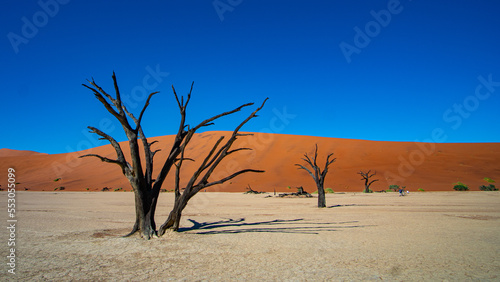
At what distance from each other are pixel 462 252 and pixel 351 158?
46.6 m

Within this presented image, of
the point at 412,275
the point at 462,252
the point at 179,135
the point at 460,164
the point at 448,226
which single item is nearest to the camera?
the point at 412,275

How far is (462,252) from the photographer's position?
547 cm

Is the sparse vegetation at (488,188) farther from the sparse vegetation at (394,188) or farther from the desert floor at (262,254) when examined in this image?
the desert floor at (262,254)

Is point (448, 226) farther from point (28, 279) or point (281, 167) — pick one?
point (281, 167)

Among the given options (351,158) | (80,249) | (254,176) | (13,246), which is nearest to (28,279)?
(80,249)

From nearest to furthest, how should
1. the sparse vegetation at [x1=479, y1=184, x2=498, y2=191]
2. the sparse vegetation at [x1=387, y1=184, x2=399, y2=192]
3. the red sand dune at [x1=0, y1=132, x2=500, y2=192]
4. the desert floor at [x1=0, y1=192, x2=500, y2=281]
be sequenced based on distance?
the desert floor at [x1=0, y1=192, x2=500, y2=281] < the sparse vegetation at [x1=479, y1=184, x2=498, y2=191] < the sparse vegetation at [x1=387, y1=184, x2=399, y2=192] < the red sand dune at [x1=0, y1=132, x2=500, y2=192]

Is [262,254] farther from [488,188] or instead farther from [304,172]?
[304,172]

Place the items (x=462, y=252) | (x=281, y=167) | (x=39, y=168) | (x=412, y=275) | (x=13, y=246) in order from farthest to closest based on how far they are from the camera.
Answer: (x=39, y=168), (x=281, y=167), (x=13, y=246), (x=462, y=252), (x=412, y=275)

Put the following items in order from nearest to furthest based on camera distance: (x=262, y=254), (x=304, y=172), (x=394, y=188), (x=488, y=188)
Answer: (x=262, y=254)
(x=488, y=188)
(x=394, y=188)
(x=304, y=172)

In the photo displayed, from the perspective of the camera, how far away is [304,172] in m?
46.3

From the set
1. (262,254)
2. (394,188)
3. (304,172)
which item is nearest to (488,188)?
(394,188)

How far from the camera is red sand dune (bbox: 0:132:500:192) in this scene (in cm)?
3991

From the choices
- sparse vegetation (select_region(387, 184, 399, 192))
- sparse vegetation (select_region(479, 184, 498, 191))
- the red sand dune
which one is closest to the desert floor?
sparse vegetation (select_region(387, 184, 399, 192))

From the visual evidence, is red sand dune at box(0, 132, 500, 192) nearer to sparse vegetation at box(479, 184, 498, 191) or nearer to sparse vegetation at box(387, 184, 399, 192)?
sparse vegetation at box(387, 184, 399, 192)
